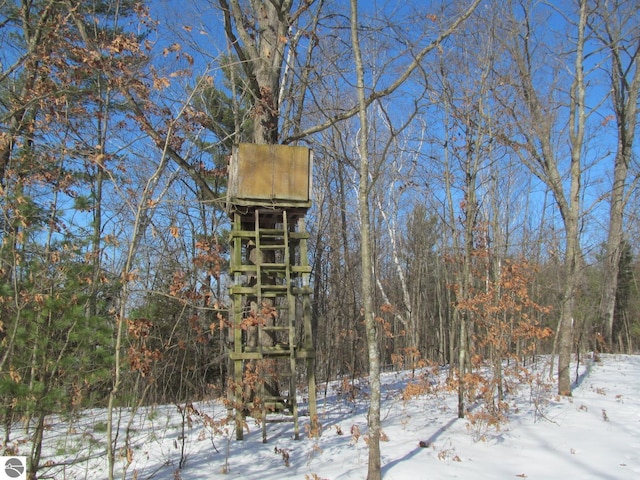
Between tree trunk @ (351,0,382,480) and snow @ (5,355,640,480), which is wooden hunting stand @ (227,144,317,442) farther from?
tree trunk @ (351,0,382,480)

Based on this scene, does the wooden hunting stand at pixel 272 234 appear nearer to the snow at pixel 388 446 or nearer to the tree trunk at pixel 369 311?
the snow at pixel 388 446

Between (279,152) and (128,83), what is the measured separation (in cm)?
254

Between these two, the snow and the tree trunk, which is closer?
the tree trunk

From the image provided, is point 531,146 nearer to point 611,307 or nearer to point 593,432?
point 593,432

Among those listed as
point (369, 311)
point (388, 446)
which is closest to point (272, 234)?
point (369, 311)

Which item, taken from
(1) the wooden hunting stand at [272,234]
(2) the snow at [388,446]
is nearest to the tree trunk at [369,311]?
(2) the snow at [388,446]

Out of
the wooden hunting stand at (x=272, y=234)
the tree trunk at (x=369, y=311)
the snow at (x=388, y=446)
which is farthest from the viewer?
the wooden hunting stand at (x=272, y=234)

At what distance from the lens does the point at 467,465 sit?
216 inches

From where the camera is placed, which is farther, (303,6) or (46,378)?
(303,6)

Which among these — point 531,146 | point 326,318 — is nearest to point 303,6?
point 531,146

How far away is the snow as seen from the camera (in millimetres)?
5141

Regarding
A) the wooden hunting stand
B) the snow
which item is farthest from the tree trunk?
the wooden hunting stand

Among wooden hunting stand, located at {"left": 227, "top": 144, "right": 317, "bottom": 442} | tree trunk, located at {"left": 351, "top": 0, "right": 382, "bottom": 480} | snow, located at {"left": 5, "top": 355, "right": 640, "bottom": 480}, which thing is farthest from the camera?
wooden hunting stand, located at {"left": 227, "top": 144, "right": 317, "bottom": 442}

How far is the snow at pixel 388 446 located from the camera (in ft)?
16.9
